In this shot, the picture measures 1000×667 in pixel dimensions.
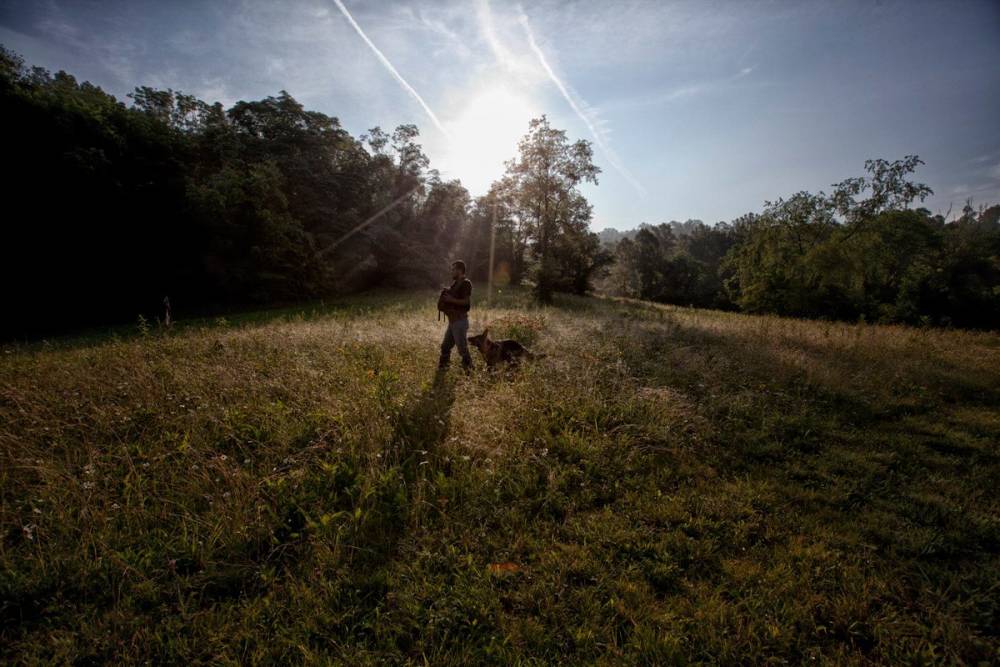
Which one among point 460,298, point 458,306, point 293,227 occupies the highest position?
point 293,227

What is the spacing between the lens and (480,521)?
3.34m

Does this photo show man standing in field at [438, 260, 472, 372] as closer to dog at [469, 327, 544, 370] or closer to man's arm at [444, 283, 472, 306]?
man's arm at [444, 283, 472, 306]

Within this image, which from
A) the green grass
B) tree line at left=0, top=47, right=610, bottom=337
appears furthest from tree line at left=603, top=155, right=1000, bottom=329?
the green grass

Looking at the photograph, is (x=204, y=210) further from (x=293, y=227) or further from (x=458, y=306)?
(x=458, y=306)

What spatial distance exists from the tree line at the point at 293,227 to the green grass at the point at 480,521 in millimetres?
13390

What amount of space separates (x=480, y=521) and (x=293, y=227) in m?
24.1

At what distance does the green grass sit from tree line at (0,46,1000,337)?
43.9 ft

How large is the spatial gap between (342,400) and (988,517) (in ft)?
24.5

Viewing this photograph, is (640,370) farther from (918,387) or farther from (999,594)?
(918,387)

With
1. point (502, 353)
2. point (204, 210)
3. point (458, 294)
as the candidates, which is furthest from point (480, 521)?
point (204, 210)

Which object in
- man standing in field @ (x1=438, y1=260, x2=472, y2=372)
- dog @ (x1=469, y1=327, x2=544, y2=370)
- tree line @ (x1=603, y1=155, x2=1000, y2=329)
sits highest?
tree line @ (x1=603, y1=155, x2=1000, y2=329)

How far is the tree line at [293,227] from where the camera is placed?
49.9 ft

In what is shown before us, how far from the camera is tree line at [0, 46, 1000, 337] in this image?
1521 cm

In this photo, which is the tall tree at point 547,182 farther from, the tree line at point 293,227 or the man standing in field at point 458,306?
the man standing in field at point 458,306
